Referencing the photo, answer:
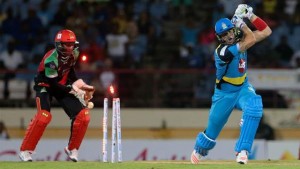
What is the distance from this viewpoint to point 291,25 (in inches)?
1031

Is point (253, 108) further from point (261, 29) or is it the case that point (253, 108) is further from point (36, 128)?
point (36, 128)

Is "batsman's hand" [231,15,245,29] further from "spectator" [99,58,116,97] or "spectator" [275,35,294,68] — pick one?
"spectator" [275,35,294,68]

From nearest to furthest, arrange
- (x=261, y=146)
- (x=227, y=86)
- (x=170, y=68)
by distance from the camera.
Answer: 1. (x=227, y=86)
2. (x=261, y=146)
3. (x=170, y=68)

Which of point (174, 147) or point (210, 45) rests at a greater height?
point (210, 45)

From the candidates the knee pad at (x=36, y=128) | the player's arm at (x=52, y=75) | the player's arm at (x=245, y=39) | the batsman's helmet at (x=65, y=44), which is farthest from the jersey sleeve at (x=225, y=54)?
the knee pad at (x=36, y=128)

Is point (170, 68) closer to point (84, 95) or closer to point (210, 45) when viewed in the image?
point (210, 45)

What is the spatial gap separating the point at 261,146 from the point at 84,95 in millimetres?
6833

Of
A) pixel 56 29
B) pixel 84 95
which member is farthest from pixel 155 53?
pixel 84 95

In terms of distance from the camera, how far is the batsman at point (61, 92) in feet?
53.8

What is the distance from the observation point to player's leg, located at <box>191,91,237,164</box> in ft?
52.6

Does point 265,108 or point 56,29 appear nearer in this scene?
point 265,108

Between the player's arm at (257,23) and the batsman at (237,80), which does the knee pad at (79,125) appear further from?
the player's arm at (257,23)

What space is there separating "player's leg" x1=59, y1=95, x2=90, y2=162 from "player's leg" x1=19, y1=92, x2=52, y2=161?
343mm

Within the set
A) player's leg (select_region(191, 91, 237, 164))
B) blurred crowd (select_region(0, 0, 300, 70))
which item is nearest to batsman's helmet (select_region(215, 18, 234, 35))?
player's leg (select_region(191, 91, 237, 164))
